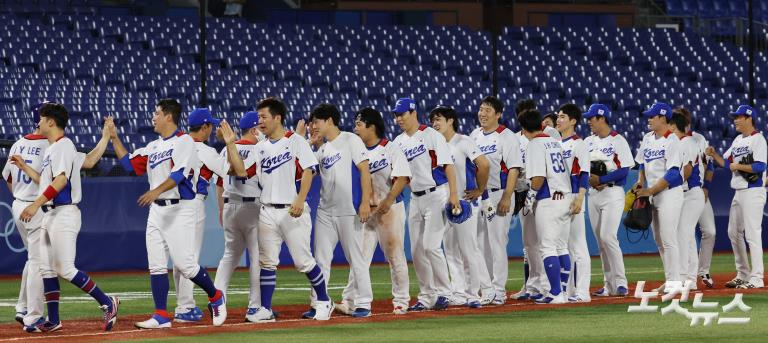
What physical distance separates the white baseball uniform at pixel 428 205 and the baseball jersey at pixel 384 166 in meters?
0.29

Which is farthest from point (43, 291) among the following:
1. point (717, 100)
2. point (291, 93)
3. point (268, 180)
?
point (717, 100)

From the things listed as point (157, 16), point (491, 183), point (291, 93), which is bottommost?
point (491, 183)

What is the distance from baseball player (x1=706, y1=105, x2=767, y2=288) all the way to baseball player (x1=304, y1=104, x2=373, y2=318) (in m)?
5.15

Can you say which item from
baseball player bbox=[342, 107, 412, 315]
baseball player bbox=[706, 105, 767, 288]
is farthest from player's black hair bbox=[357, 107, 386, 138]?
baseball player bbox=[706, 105, 767, 288]

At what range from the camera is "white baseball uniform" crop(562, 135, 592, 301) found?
13633 mm

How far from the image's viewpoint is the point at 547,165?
43.5 ft

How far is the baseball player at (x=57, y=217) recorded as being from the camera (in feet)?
36.6

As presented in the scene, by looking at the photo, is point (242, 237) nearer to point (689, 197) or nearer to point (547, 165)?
point (547, 165)

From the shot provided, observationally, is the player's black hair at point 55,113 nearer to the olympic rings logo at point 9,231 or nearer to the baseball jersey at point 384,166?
the baseball jersey at point 384,166

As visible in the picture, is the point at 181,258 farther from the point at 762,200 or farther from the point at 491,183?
the point at 762,200

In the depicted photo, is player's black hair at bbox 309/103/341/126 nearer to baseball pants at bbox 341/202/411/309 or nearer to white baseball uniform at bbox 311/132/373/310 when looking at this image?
white baseball uniform at bbox 311/132/373/310

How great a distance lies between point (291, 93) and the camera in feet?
93.8

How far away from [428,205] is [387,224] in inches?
20.4

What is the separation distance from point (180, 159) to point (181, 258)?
818 mm
